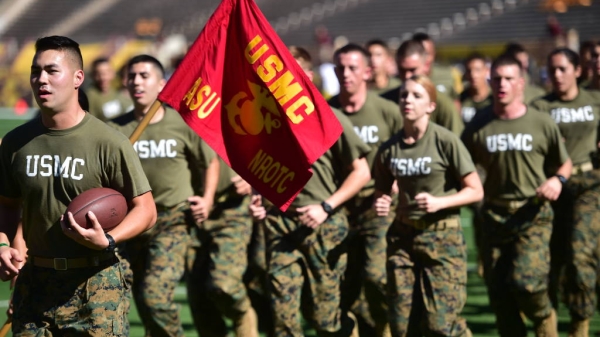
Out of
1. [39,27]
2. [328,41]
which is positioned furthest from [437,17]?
[39,27]

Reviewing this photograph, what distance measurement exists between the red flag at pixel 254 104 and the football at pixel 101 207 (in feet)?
5.24

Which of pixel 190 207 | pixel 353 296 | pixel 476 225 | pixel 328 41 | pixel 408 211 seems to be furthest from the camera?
pixel 328 41

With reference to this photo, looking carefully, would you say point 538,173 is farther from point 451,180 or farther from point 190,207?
point 190,207

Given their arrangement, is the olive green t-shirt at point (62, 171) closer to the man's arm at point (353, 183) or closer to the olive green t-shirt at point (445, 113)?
the man's arm at point (353, 183)

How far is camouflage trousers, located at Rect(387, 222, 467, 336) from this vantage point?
8.35 m

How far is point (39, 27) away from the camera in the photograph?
48.0m

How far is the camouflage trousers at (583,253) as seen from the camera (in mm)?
9930

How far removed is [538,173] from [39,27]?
4137cm

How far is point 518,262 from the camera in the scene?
9211mm

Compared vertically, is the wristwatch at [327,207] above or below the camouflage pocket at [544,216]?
above

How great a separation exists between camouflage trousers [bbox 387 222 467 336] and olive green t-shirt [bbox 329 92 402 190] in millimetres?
1430

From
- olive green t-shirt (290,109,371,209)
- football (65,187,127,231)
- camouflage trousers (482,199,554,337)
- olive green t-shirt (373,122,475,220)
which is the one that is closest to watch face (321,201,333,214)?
olive green t-shirt (290,109,371,209)

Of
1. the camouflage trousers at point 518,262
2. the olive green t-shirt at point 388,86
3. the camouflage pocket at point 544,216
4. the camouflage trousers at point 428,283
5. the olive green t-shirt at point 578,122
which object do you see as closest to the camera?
the camouflage trousers at point 428,283

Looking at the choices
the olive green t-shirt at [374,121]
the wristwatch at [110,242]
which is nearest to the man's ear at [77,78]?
the wristwatch at [110,242]
